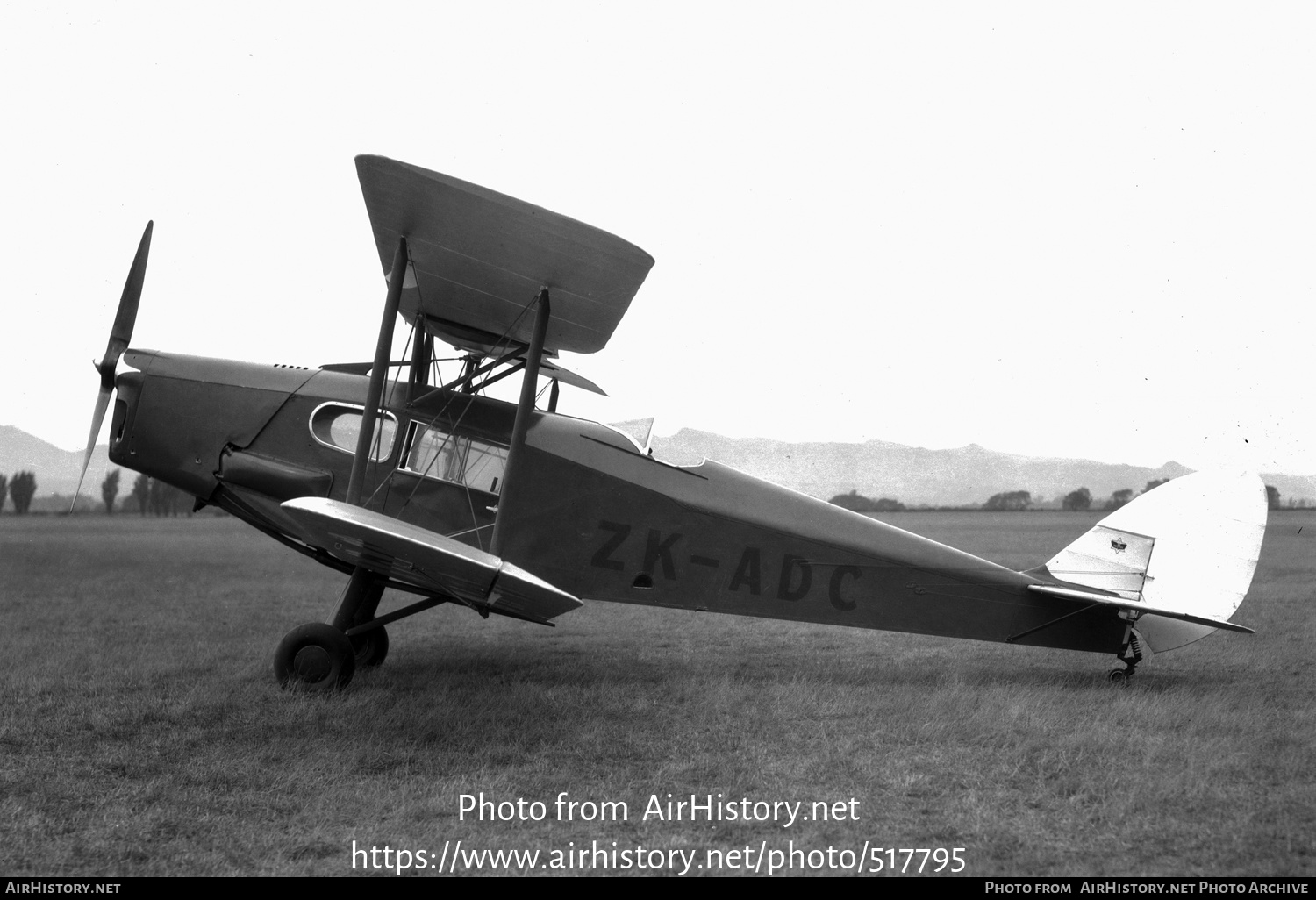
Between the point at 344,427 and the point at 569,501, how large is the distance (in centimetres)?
169

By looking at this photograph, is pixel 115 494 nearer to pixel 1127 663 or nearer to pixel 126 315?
pixel 126 315

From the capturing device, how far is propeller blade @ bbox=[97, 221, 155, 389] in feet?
19.7

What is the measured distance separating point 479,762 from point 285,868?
4.21 ft

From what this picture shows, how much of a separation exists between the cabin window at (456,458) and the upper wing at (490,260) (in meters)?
0.86

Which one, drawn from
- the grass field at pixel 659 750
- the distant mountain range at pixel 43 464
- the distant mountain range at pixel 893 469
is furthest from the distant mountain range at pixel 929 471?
the distant mountain range at pixel 43 464

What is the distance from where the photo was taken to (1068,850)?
324 cm

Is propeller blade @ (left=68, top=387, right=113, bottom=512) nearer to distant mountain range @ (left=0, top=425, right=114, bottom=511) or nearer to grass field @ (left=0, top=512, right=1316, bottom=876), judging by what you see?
grass field @ (left=0, top=512, right=1316, bottom=876)

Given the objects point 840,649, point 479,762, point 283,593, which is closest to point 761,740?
point 479,762

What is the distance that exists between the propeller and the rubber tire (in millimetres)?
2257

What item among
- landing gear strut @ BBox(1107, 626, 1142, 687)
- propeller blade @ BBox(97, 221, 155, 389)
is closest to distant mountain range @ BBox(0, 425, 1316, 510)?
landing gear strut @ BBox(1107, 626, 1142, 687)

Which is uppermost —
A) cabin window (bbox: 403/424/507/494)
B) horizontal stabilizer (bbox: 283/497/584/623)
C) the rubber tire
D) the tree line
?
cabin window (bbox: 403/424/507/494)

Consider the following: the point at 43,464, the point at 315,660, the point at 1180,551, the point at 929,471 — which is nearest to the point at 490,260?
the point at 315,660

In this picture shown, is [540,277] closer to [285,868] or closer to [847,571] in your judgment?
[847,571]

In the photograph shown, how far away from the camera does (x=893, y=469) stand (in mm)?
17594
